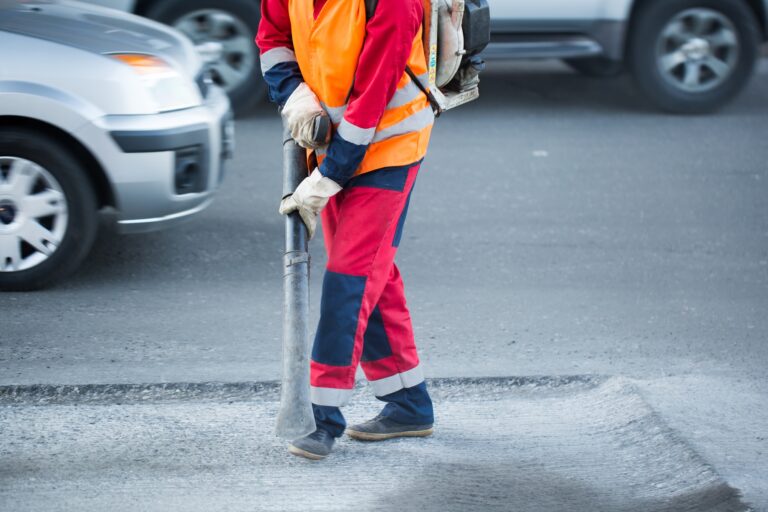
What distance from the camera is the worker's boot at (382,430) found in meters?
3.96

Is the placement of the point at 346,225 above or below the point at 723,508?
above

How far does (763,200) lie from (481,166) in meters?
1.78

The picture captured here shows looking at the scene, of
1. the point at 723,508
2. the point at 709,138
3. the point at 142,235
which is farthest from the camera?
the point at 709,138

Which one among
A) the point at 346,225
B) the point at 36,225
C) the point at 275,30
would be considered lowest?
the point at 36,225

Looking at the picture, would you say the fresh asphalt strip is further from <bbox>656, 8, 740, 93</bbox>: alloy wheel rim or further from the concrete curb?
<bbox>656, 8, 740, 93</bbox>: alloy wheel rim

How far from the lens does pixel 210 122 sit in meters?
5.62

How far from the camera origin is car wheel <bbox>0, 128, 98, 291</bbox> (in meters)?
5.32

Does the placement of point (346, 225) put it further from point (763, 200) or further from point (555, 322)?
point (763, 200)

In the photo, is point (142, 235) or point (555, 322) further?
point (142, 235)

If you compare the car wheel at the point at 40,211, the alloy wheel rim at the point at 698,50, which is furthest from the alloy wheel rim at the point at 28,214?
the alloy wheel rim at the point at 698,50

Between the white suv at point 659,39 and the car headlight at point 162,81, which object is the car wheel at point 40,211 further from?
the white suv at point 659,39

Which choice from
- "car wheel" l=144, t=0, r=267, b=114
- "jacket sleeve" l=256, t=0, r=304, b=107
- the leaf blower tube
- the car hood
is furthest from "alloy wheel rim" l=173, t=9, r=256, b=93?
the leaf blower tube

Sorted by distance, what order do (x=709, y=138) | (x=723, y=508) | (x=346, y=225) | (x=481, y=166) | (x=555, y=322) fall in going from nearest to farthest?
(x=723, y=508) < (x=346, y=225) < (x=555, y=322) < (x=481, y=166) < (x=709, y=138)

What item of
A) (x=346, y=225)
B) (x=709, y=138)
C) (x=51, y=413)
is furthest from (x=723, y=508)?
(x=709, y=138)
